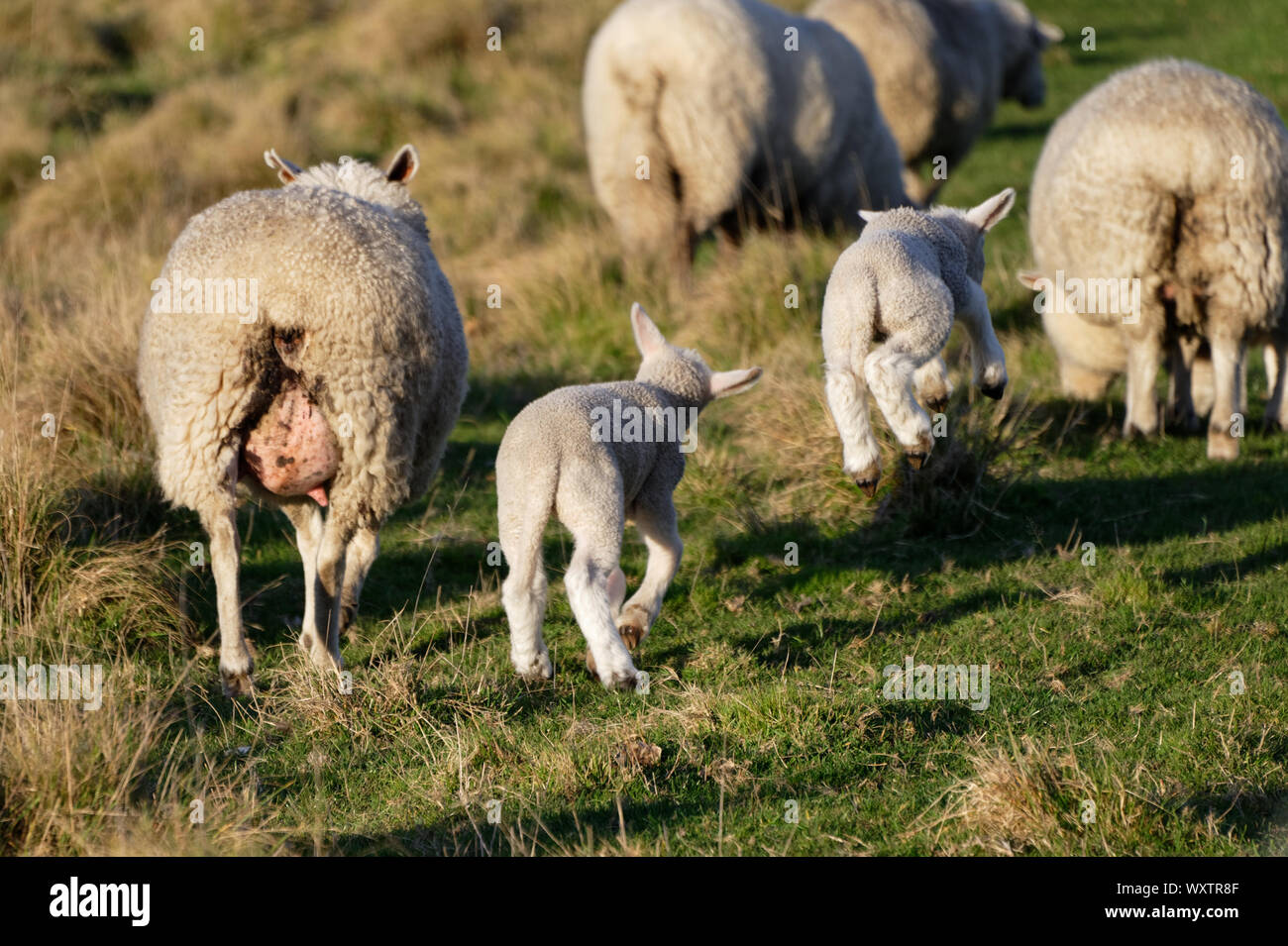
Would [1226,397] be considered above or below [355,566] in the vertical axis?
above

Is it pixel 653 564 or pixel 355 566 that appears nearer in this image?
pixel 653 564

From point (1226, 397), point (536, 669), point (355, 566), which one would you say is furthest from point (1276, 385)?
point (355, 566)

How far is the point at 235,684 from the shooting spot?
504 centimetres

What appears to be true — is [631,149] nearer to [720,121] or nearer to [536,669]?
[720,121]

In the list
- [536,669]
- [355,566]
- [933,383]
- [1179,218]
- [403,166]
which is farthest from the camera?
[1179,218]

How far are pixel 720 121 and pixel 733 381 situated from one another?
4903mm

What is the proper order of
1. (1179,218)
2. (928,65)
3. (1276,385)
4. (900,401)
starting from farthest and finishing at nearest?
(928,65) < (1276,385) < (1179,218) < (900,401)

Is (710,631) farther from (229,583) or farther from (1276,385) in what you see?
(1276,385)

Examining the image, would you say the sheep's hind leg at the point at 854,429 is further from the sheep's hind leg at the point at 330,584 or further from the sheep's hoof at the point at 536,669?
the sheep's hind leg at the point at 330,584

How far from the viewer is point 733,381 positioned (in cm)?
518

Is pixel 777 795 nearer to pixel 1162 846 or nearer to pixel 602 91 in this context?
pixel 1162 846

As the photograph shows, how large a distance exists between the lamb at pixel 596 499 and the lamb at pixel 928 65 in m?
8.49

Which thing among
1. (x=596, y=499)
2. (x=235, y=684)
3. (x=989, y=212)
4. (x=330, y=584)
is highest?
(x=989, y=212)

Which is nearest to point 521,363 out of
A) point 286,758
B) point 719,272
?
point 719,272
